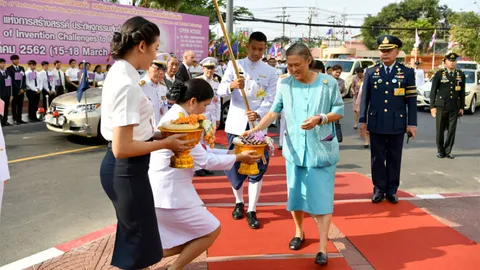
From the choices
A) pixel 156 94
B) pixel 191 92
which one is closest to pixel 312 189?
pixel 191 92

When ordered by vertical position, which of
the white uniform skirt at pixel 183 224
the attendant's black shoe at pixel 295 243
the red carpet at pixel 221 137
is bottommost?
the attendant's black shoe at pixel 295 243

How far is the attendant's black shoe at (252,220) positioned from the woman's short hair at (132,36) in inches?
100

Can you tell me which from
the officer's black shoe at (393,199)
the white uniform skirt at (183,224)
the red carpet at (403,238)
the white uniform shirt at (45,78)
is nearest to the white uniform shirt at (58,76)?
the white uniform shirt at (45,78)

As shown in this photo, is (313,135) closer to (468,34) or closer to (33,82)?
(33,82)

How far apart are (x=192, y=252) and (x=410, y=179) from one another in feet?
15.6

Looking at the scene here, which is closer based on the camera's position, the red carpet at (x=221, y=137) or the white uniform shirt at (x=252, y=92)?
the white uniform shirt at (x=252, y=92)

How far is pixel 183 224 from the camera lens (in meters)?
2.85

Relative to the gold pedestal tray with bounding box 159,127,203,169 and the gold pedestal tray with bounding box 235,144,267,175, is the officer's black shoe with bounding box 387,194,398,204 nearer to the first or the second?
the gold pedestal tray with bounding box 235,144,267,175

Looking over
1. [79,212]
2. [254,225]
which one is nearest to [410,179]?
[254,225]

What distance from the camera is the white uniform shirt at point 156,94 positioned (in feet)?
16.7

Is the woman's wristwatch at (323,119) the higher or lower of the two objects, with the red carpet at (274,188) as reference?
higher

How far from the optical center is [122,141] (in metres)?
2.18

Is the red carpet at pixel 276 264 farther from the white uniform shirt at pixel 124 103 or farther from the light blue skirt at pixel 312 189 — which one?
the white uniform shirt at pixel 124 103

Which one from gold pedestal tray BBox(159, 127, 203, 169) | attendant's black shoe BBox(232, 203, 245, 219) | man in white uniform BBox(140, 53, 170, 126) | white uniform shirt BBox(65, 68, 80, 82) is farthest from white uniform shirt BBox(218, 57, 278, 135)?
white uniform shirt BBox(65, 68, 80, 82)
